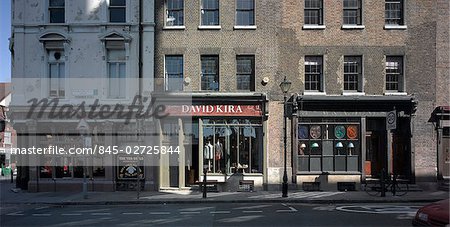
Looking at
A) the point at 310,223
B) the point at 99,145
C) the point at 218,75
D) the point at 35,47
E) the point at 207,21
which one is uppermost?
the point at 207,21

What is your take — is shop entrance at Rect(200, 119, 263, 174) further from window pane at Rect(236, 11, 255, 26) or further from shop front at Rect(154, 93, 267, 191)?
window pane at Rect(236, 11, 255, 26)

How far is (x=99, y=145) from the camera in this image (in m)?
21.8

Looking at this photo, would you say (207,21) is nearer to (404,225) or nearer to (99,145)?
(99,145)

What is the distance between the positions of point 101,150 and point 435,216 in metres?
16.8

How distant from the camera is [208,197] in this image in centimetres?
1894

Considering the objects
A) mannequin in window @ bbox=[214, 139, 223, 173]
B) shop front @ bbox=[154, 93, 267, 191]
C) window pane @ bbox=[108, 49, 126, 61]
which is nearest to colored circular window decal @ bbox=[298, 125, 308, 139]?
shop front @ bbox=[154, 93, 267, 191]

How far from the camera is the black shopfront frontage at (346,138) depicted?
21484 millimetres

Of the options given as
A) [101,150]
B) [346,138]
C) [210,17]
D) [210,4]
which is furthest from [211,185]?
[210,4]

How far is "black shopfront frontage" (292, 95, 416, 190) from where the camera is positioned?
21.5 meters

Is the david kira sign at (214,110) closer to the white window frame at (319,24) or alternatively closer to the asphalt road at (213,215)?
the white window frame at (319,24)

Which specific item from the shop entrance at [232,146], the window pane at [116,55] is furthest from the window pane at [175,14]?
the shop entrance at [232,146]

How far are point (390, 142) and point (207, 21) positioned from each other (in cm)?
1094

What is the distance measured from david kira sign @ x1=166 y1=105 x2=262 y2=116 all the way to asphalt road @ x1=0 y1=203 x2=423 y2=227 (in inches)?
224

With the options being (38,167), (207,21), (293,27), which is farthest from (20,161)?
(293,27)
